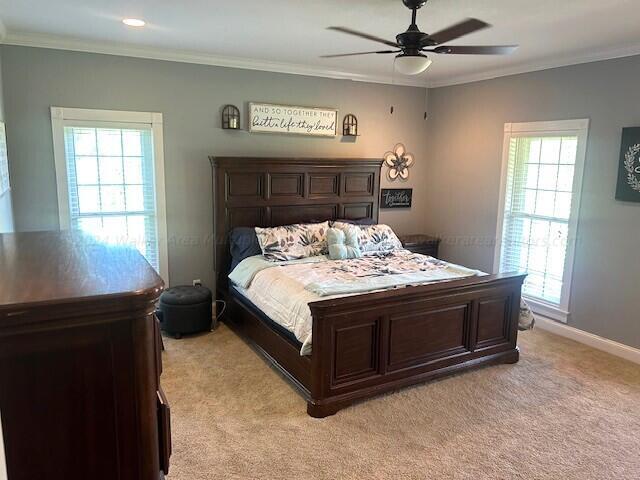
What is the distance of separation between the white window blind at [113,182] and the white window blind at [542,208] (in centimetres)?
359

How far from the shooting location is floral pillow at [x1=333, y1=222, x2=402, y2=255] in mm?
4762

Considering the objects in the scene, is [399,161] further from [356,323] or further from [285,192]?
[356,323]

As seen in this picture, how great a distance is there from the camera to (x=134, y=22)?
3.40 m

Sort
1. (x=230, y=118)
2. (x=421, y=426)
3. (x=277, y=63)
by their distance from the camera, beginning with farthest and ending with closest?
(x=277, y=63), (x=230, y=118), (x=421, y=426)

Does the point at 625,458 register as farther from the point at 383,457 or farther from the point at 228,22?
the point at 228,22

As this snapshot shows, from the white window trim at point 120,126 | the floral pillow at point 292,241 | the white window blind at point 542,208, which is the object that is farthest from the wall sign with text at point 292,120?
the white window blind at point 542,208

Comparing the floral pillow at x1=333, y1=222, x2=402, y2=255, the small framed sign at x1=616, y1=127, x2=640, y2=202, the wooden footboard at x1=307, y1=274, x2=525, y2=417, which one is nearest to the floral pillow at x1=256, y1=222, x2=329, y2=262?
the floral pillow at x1=333, y1=222, x2=402, y2=255

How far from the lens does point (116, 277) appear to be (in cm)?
113

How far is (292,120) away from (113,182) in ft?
6.12

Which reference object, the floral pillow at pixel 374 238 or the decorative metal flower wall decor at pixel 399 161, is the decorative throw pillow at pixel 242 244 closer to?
the floral pillow at pixel 374 238

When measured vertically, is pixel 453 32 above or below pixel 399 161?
above

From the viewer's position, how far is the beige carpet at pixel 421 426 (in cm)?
254

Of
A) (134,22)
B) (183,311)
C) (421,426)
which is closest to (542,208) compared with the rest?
(421,426)

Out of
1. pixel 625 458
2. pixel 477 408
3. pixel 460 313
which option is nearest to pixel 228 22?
pixel 460 313
